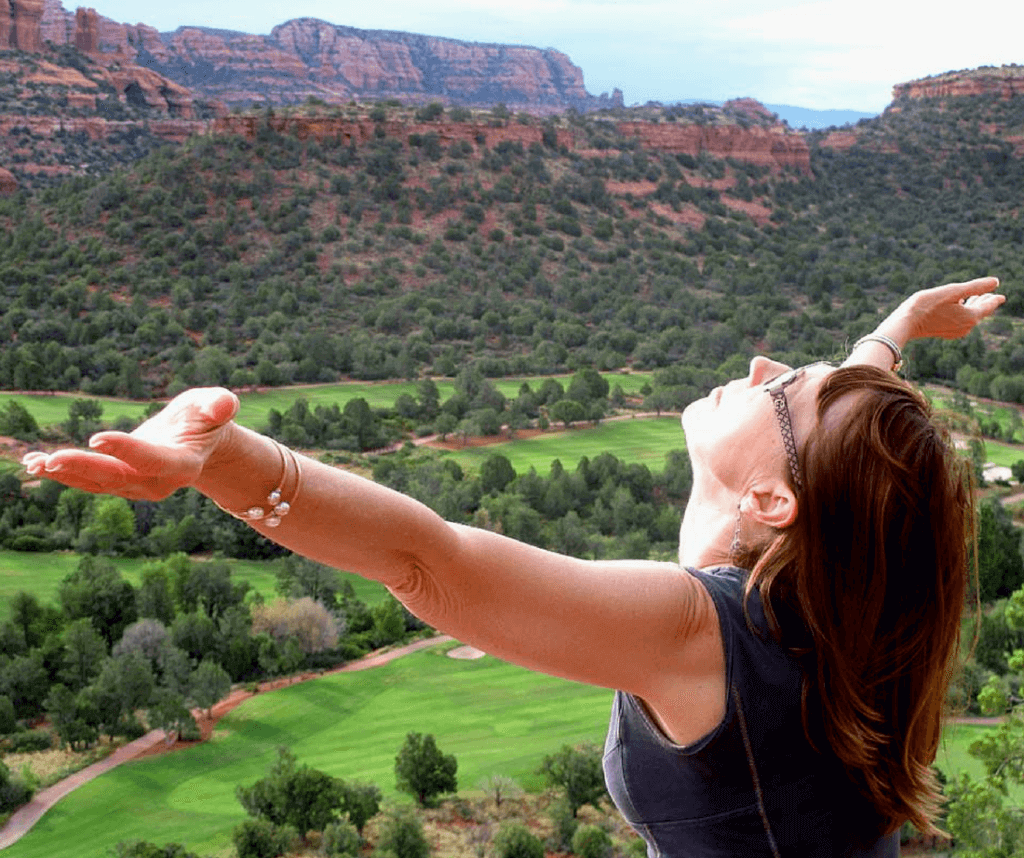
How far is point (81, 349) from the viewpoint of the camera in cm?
4100

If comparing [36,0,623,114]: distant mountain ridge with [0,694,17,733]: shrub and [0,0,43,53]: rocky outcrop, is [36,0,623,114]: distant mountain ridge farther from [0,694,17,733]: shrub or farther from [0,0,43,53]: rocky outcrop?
[0,694,17,733]: shrub

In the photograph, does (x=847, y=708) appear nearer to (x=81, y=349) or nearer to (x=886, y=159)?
(x=81, y=349)

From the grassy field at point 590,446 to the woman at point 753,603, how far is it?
2947 centimetres

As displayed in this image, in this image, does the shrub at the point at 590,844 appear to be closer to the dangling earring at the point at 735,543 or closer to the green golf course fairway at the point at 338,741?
the green golf course fairway at the point at 338,741

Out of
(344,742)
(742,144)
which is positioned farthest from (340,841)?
(742,144)

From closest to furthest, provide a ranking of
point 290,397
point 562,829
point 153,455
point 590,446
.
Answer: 1. point 153,455
2. point 562,829
3. point 590,446
4. point 290,397

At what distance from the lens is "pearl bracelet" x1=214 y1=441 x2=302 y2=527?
1.79 meters

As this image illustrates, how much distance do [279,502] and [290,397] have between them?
38.3 meters

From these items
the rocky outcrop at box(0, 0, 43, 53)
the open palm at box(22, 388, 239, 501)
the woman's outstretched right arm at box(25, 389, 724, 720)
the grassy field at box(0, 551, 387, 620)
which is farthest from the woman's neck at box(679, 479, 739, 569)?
the rocky outcrop at box(0, 0, 43, 53)

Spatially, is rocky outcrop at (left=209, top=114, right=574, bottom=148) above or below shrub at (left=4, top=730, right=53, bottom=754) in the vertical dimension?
above

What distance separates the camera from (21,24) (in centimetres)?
8588

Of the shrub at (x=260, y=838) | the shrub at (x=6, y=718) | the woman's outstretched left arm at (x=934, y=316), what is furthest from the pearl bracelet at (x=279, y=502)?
the shrub at (x=6, y=718)

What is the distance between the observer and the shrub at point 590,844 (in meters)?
15.5

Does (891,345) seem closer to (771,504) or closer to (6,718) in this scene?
(771,504)
